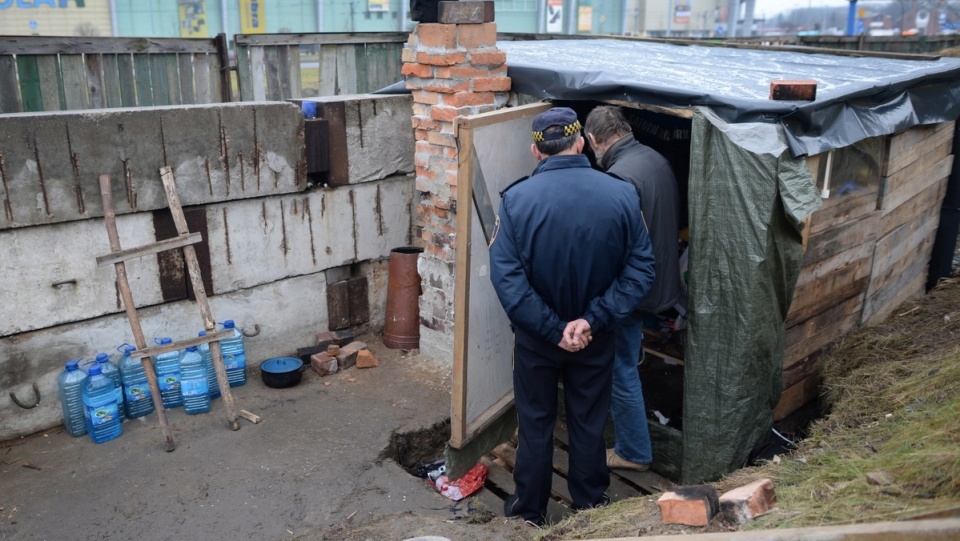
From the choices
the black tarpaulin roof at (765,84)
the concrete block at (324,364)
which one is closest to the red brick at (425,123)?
the black tarpaulin roof at (765,84)

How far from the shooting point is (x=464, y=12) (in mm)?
4859

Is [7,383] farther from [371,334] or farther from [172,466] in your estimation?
[371,334]

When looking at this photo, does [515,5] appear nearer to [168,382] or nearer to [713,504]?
[168,382]

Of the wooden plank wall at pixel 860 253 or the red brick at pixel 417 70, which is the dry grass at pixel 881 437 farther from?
the red brick at pixel 417 70

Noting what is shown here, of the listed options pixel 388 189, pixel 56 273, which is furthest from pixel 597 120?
pixel 56 273

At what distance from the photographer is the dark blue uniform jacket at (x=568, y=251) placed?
3.50 metres

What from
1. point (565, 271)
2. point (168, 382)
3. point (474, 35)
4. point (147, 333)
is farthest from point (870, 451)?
point (147, 333)

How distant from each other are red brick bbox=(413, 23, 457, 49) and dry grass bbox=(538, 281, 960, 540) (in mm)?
3072

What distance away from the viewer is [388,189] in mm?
5945

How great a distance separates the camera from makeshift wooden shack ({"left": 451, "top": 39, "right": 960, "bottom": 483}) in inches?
149

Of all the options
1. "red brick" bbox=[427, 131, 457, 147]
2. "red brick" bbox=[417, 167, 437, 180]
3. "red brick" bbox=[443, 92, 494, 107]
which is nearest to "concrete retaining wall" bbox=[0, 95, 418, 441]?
"red brick" bbox=[417, 167, 437, 180]

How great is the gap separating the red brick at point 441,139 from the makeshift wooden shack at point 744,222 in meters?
0.56

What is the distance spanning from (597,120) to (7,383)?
12.4 feet

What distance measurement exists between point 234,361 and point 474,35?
276 centimetres
